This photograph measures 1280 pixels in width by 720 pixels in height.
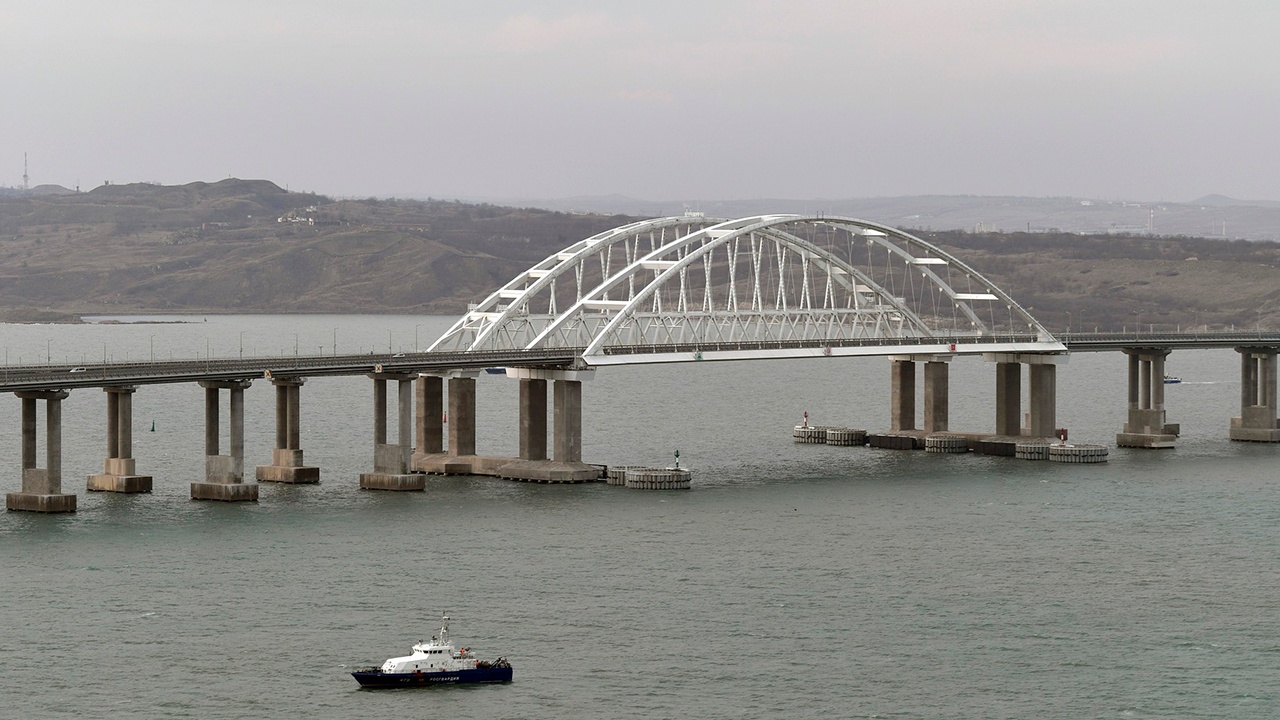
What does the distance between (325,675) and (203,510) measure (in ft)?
114

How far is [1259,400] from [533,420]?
201ft

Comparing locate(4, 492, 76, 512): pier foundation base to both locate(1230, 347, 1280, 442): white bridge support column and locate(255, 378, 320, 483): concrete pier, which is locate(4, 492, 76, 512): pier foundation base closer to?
locate(255, 378, 320, 483): concrete pier

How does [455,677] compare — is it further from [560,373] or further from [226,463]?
[560,373]

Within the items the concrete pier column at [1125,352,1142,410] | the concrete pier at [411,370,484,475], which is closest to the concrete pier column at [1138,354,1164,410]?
the concrete pier column at [1125,352,1142,410]

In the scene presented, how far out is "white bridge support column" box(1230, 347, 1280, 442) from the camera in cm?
14675

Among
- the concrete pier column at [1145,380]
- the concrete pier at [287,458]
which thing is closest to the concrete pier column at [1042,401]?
the concrete pier column at [1145,380]

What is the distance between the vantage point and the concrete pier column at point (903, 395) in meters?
142

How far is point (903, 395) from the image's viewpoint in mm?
142875

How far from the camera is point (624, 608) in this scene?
2977 inches

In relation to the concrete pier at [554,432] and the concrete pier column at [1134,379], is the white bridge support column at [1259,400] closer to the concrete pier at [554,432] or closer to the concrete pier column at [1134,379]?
the concrete pier column at [1134,379]

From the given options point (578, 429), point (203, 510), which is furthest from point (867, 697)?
point (578, 429)

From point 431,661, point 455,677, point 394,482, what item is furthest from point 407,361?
point 455,677

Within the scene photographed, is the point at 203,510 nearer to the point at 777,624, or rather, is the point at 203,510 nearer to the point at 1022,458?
the point at 777,624

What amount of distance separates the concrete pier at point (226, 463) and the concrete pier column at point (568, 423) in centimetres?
1908
